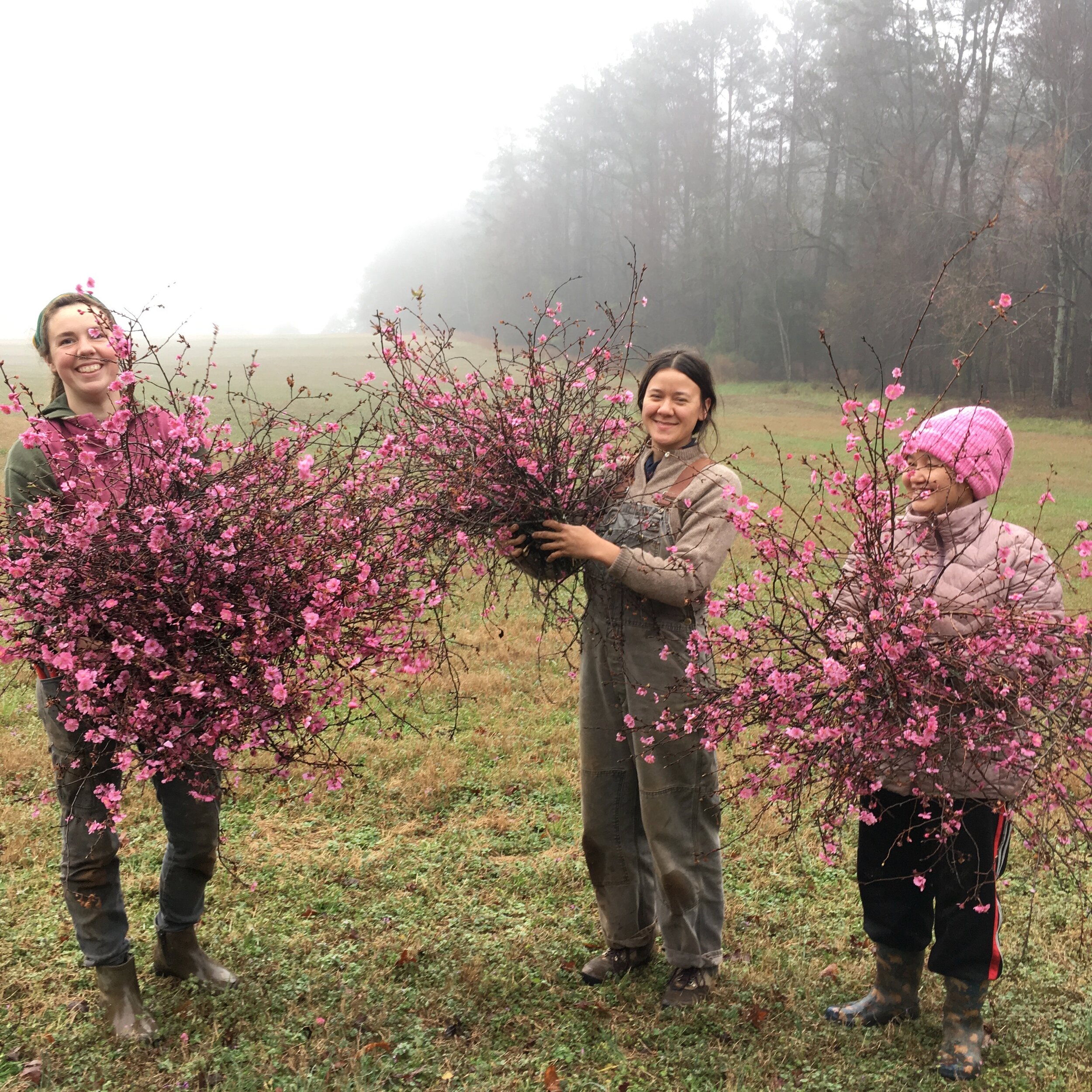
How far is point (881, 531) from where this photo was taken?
251 cm

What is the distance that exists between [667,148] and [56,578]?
1624 inches

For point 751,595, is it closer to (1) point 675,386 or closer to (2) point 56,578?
(1) point 675,386

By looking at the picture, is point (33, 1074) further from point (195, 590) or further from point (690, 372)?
point (690, 372)

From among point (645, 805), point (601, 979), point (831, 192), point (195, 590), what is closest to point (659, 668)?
point (645, 805)

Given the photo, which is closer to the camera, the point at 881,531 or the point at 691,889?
the point at 881,531

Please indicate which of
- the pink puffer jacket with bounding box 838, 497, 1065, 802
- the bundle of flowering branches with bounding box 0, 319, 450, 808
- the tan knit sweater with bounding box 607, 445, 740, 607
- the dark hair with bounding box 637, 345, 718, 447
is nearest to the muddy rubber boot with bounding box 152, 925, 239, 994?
the bundle of flowering branches with bounding box 0, 319, 450, 808

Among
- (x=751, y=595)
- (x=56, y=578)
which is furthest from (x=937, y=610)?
(x=56, y=578)

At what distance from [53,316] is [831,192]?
3566 centimetres

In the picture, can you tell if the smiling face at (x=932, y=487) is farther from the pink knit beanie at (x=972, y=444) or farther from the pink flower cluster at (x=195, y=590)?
the pink flower cluster at (x=195, y=590)

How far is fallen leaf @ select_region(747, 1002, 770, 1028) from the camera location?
308 cm

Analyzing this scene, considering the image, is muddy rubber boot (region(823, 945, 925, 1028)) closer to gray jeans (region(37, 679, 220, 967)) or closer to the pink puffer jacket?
the pink puffer jacket

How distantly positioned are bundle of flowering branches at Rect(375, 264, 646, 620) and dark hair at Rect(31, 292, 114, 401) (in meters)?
0.91

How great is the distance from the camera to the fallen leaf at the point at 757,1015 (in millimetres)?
3082

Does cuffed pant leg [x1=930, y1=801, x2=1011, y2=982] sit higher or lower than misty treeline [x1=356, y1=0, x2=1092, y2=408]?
lower
